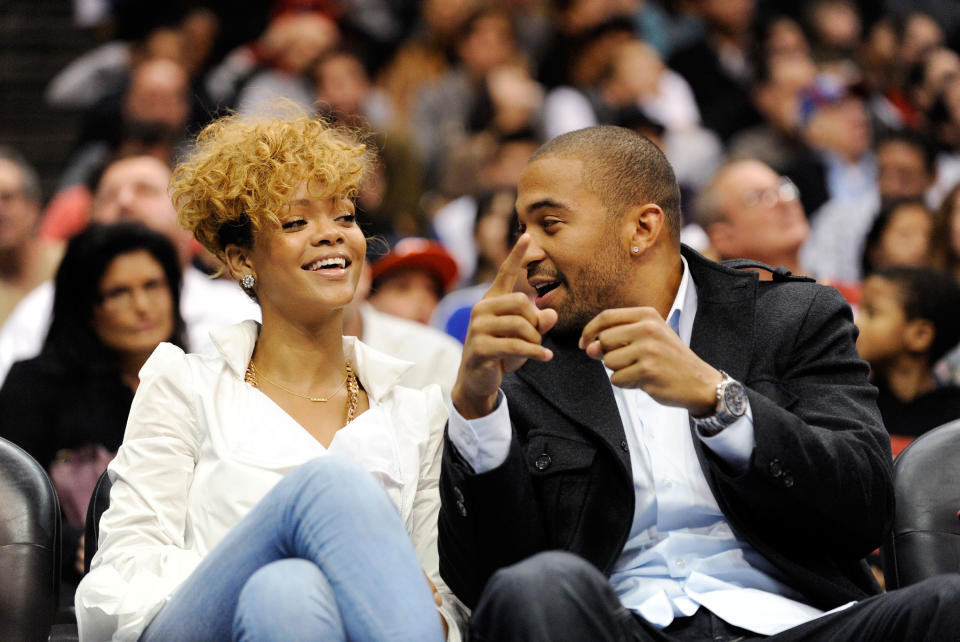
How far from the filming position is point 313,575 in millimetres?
2064

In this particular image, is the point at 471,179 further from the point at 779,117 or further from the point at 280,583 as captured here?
the point at 280,583

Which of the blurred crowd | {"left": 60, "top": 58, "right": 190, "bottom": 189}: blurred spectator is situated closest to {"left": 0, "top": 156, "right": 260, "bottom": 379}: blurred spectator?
the blurred crowd

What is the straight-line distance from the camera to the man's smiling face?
254 cm

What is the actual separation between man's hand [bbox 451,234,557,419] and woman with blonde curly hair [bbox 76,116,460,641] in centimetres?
23

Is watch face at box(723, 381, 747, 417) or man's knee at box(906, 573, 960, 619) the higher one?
watch face at box(723, 381, 747, 417)

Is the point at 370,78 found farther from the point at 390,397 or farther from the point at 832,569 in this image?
the point at 832,569

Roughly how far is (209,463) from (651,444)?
853 mm

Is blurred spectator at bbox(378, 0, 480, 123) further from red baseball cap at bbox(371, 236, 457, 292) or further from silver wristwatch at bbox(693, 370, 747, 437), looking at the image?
silver wristwatch at bbox(693, 370, 747, 437)

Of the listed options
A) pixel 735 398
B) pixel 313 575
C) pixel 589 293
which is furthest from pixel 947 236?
pixel 313 575

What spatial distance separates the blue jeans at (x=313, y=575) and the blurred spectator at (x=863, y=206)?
4.26 m

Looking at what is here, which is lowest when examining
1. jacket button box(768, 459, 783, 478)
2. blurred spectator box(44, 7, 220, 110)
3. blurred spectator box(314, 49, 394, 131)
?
jacket button box(768, 459, 783, 478)

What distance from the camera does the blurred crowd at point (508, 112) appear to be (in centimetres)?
511

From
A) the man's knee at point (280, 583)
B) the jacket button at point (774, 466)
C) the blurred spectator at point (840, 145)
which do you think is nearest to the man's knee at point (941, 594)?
the jacket button at point (774, 466)

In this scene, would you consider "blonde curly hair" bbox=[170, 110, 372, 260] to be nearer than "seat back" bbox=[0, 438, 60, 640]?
No
